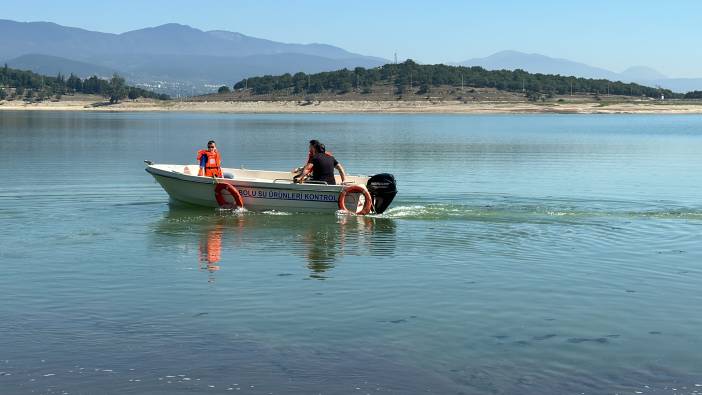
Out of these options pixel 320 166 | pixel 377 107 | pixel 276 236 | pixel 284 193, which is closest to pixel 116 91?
pixel 377 107

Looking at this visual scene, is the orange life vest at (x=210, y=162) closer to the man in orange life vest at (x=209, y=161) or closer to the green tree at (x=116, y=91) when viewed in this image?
the man in orange life vest at (x=209, y=161)

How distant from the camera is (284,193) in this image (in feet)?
74.4

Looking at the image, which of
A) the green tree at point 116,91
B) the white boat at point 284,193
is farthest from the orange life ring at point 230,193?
the green tree at point 116,91

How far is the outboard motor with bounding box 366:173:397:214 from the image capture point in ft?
72.9

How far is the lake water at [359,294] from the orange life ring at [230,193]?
255 mm

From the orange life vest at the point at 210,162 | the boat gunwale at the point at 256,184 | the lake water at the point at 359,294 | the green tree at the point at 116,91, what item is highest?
the green tree at the point at 116,91

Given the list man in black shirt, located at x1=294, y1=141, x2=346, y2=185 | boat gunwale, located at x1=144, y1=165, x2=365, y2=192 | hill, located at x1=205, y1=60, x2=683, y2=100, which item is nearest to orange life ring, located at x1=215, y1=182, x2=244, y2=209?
boat gunwale, located at x1=144, y1=165, x2=365, y2=192

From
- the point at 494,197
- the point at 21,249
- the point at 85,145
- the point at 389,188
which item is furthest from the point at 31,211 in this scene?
the point at 85,145

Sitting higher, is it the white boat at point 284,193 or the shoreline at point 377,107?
the shoreline at point 377,107

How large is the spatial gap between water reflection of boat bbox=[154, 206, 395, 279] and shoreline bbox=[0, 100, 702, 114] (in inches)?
4728

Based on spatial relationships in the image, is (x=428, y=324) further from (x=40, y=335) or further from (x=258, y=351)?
(x=40, y=335)

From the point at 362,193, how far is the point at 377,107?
131262 millimetres

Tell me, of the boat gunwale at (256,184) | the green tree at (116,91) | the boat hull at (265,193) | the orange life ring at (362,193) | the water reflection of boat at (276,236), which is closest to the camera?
the water reflection of boat at (276,236)

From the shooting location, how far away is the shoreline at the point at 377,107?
145m
